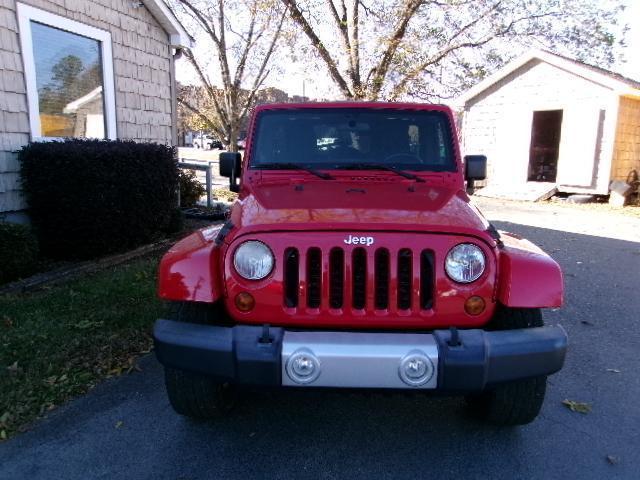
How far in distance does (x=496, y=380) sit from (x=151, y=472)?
5.61 ft

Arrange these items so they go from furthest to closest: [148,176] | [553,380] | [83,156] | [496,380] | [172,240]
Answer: [172,240], [148,176], [83,156], [553,380], [496,380]

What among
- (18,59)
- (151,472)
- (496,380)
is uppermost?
(18,59)

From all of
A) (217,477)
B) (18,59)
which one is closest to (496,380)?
(217,477)

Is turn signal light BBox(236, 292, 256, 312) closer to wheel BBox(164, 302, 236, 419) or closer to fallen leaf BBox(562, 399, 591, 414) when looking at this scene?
wheel BBox(164, 302, 236, 419)

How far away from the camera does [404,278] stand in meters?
2.41

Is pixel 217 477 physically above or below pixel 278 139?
below

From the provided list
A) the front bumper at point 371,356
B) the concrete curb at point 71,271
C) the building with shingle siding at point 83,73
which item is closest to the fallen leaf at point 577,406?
the front bumper at point 371,356

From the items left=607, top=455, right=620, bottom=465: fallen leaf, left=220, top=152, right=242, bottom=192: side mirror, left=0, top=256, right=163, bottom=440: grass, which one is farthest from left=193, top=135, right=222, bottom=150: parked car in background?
left=607, top=455, right=620, bottom=465: fallen leaf

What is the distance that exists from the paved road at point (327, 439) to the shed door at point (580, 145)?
38.3ft

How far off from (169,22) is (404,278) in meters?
8.04

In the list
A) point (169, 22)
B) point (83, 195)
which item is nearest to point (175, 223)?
point (83, 195)

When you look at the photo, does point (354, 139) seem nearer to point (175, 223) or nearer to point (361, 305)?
point (361, 305)

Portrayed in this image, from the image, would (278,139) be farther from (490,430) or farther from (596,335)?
(596,335)

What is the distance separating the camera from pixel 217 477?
8.14ft
